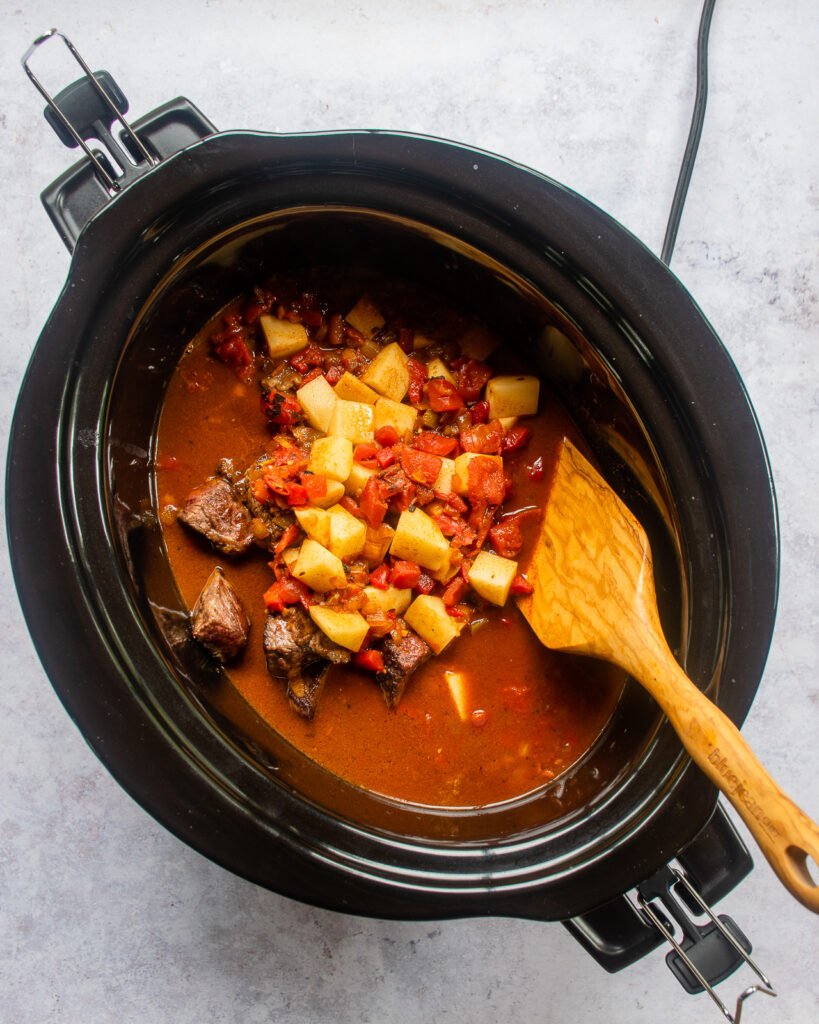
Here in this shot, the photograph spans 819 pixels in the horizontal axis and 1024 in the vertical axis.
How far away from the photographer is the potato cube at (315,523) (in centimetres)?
204

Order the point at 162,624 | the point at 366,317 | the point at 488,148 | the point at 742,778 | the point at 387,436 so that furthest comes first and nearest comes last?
the point at 488,148 < the point at 366,317 < the point at 387,436 < the point at 162,624 < the point at 742,778

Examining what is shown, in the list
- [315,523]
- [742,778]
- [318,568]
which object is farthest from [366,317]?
[742,778]

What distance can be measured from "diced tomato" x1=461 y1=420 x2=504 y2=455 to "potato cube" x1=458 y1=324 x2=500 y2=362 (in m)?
0.19

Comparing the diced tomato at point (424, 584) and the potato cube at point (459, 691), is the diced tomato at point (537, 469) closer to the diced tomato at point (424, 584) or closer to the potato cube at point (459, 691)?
the diced tomato at point (424, 584)

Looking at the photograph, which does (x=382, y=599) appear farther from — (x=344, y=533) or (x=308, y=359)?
(x=308, y=359)

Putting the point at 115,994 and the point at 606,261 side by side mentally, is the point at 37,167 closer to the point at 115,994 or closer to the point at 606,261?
the point at 606,261

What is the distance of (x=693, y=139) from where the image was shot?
2.31 meters

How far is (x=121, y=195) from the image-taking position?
1740 mm

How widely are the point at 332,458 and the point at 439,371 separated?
36 centimetres

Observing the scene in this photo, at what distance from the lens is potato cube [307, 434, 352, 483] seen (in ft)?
6.75

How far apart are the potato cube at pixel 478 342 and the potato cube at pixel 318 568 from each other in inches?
24.3

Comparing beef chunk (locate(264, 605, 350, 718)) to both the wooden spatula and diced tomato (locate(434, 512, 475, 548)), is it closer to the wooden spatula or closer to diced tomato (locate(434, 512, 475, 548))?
diced tomato (locate(434, 512, 475, 548))

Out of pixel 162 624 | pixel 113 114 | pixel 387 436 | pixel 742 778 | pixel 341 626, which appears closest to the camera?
pixel 742 778

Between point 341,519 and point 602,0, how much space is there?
155 cm
